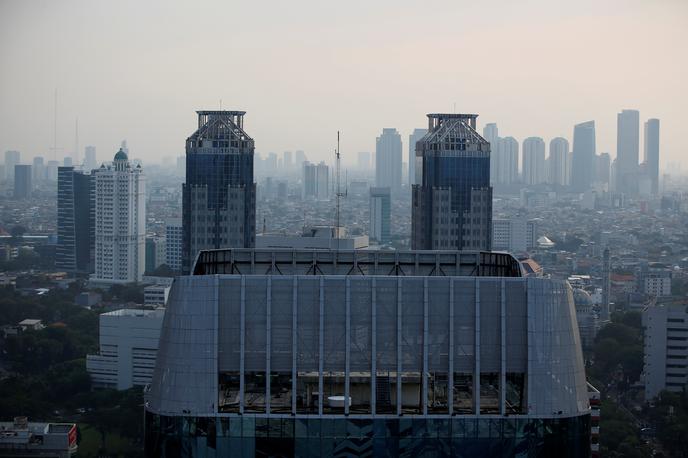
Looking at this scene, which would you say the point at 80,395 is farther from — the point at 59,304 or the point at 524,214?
the point at 524,214

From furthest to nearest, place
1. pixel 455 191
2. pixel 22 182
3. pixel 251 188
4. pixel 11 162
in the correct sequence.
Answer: pixel 22 182
pixel 11 162
pixel 455 191
pixel 251 188

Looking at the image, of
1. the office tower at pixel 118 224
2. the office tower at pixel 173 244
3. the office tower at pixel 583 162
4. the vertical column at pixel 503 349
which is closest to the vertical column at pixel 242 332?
the vertical column at pixel 503 349

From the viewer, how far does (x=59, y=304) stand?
51.6 meters

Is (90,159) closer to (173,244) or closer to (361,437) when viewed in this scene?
(173,244)

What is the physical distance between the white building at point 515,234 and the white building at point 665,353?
43.8 metres

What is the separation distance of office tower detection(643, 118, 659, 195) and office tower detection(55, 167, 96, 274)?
104 ft

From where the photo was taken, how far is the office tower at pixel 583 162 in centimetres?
10375

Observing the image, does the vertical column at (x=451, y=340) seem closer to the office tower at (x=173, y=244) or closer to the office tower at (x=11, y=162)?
the office tower at (x=11, y=162)

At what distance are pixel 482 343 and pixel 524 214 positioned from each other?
305 ft

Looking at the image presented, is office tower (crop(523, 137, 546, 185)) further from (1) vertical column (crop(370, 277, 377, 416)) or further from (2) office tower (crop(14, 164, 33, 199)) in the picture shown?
(1) vertical column (crop(370, 277, 377, 416))

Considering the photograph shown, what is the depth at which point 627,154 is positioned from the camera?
97.7 m

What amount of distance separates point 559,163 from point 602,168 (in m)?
11.0

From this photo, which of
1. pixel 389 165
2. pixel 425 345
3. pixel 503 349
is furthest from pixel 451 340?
pixel 389 165

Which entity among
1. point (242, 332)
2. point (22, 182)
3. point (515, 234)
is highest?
point (22, 182)
